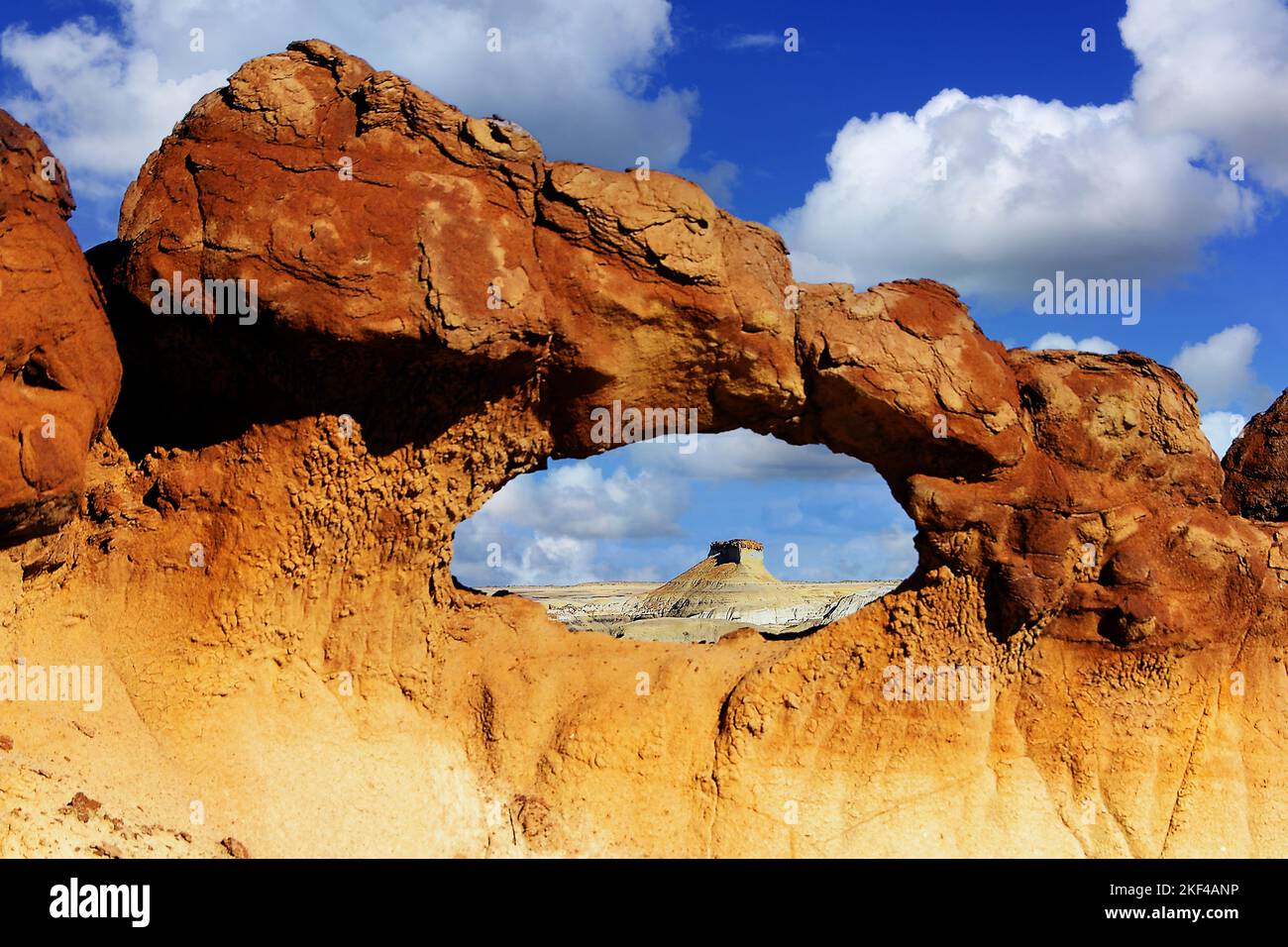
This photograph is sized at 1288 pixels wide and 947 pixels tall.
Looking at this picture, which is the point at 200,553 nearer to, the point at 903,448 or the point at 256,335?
the point at 256,335

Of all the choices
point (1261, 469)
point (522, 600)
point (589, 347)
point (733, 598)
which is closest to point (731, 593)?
point (733, 598)

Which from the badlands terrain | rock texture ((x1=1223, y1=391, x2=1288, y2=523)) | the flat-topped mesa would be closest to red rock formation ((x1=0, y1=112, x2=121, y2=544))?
rock texture ((x1=1223, y1=391, x2=1288, y2=523))

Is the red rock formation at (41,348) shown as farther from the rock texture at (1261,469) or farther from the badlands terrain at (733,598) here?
the badlands terrain at (733,598)

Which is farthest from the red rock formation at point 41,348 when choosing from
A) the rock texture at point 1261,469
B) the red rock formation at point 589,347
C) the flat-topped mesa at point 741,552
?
the flat-topped mesa at point 741,552

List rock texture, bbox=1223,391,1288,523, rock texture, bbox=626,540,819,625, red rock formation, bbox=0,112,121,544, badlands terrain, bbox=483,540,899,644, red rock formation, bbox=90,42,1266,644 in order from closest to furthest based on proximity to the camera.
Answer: red rock formation, bbox=0,112,121,544
red rock formation, bbox=90,42,1266,644
rock texture, bbox=1223,391,1288,523
badlands terrain, bbox=483,540,899,644
rock texture, bbox=626,540,819,625

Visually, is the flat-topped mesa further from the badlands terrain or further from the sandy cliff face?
the sandy cliff face

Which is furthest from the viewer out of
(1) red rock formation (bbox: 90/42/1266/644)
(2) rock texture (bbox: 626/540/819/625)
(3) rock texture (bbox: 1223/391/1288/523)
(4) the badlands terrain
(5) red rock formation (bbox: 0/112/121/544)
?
(2) rock texture (bbox: 626/540/819/625)

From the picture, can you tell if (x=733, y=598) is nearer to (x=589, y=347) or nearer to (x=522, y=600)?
(x=522, y=600)
